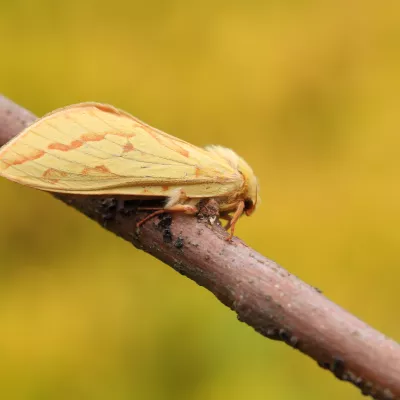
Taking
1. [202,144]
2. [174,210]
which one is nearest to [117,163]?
[174,210]

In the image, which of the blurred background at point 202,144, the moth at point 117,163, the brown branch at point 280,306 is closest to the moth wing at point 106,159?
the moth at point 117,163

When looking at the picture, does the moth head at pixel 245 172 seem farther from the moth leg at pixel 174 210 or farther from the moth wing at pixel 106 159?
the moth leg at pixel 174 210

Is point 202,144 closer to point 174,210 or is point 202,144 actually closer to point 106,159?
point 106,159

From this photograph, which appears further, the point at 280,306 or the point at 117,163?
the point at 117,163

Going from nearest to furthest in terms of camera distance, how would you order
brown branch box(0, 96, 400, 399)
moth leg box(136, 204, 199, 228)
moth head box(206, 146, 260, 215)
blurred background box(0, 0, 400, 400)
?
brown branch box(0, 96, 400, 399) → moth leg box(136, 204, 199, 228) → moth head box(206, 146, 260, 215) → blurred background box(0, 0, 400, 400)

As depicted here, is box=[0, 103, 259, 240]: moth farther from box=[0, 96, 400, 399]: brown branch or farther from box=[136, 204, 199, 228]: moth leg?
box=[0, 96, 400, 399]: brown branch

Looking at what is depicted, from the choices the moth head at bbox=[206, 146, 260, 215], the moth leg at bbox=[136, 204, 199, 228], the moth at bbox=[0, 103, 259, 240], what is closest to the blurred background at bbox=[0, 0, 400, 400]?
the moth head at bbox=[206, 146, 260, 215]
